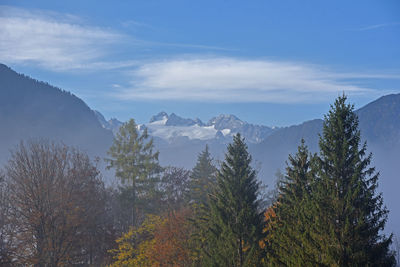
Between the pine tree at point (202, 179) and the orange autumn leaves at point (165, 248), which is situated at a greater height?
the pine tree at point (202, 179)

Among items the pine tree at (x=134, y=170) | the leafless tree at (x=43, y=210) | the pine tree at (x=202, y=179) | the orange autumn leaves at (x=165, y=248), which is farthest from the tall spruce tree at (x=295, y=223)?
the pine tree at (x=134, y=170)

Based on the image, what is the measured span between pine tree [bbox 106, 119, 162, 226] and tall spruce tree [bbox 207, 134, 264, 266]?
2427 centimetres

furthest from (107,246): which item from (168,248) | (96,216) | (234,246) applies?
(234,246)

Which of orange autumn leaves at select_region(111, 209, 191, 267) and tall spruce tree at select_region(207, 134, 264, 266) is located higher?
tall spruce tree at select_region(207, 134, 264, 266)

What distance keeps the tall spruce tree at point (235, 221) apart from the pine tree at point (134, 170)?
24.3 m

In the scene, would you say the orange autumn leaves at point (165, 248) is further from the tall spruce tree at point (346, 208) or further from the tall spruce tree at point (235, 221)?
the tall spruce tree at point (346, 208)

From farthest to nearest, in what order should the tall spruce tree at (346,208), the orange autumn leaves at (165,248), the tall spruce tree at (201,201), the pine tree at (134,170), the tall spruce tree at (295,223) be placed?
1. the pine tree at (134,170)
2. the orange autumn leaves at (165,248)
3. the tall spruce tree at (201,201)
4. the tall spruce tree at (295,223)
5. the tall spruce tree at (346,208)

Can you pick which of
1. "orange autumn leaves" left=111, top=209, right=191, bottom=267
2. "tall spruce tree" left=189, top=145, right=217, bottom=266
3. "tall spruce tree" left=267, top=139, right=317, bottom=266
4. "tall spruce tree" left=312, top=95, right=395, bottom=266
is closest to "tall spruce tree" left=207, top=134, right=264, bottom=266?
"tall spruce tree" left=267, top=139, right=317, bottom=266

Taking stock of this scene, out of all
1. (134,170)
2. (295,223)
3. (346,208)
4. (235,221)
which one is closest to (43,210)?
(235,221)

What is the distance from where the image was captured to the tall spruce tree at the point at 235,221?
83.0ft

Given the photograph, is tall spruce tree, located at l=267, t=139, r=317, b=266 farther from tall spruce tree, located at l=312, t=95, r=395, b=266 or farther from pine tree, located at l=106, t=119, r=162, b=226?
pine tree, located at l=106, t=119, r=162, b=226

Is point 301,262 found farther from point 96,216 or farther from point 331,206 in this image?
point 96,216

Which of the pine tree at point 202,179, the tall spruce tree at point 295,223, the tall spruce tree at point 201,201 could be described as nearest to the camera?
the tall spruce tree at point 295,223

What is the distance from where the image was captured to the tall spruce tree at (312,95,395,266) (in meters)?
19.4
